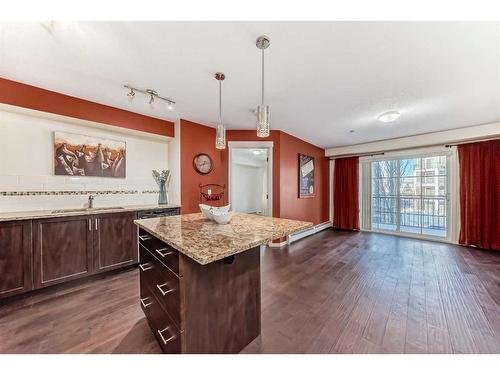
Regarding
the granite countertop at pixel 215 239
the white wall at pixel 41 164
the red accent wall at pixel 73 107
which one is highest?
the red accent wall at pixel 73 107

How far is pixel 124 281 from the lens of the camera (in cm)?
244

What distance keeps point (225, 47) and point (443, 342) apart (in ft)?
9.11

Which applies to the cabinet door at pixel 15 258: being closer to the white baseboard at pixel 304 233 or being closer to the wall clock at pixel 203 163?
the wall clock at pixel 203 163

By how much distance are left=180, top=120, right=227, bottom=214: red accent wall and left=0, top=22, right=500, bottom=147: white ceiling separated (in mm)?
537

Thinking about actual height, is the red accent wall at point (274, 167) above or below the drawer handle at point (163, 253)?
above

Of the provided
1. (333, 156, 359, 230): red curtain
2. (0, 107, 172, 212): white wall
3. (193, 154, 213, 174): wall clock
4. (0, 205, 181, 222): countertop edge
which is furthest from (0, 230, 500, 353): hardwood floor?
(333, 156, 359, 230): red curtain

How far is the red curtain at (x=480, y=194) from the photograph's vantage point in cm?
355

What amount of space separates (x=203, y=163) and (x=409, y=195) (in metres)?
4.75

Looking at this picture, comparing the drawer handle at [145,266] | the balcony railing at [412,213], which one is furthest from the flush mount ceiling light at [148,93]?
the balcony railing at [412,213]

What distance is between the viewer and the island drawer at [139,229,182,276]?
1.11m

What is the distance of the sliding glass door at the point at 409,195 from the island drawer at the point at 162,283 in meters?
5.33

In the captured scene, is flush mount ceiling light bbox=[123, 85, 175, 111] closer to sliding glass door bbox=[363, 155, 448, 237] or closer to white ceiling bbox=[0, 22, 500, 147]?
white ceiling bbox=[0, 22, 500, 147]
